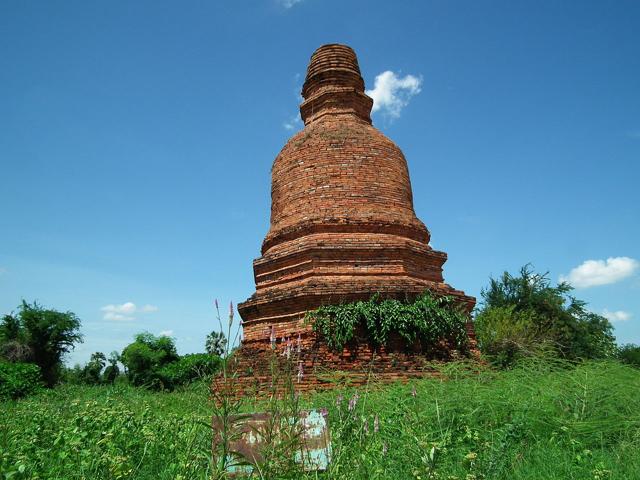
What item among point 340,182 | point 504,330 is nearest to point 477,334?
point 504,330

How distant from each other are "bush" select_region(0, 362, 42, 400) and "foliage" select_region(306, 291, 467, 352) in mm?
13621

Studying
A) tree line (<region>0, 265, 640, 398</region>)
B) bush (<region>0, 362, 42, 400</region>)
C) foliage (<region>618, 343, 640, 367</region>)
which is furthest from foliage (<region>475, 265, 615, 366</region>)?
bush (<region>0, 362, 42, 400</region>)

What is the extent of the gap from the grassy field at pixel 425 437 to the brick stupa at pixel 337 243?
10.2 ft

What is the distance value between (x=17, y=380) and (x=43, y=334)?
8196 millimetres

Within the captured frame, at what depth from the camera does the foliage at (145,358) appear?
25.6m

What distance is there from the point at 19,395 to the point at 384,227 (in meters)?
15.1

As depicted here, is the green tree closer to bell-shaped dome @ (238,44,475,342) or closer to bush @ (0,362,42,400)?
bush @ (0,362,42,400)

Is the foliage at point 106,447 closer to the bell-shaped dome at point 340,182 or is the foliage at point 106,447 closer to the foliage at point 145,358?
the bell-shaped dome at point 340,182

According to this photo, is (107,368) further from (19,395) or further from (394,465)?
(394,465)

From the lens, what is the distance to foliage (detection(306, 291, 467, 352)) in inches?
332

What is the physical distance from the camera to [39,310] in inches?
990

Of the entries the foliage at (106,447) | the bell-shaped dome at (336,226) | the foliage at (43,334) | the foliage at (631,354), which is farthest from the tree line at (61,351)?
the foliage at (631,354)

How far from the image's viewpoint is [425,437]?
2.84 m

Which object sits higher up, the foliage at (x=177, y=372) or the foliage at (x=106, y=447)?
the foliage at (x=177, y=372)
